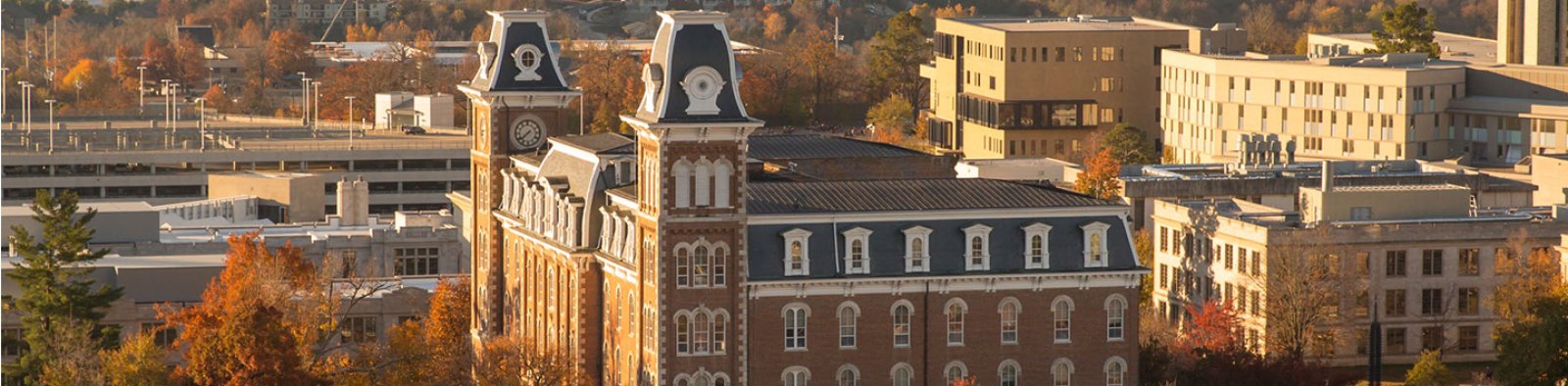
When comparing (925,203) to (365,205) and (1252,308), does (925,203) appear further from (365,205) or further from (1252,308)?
(365,205)

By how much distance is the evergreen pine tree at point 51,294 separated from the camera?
136500mm

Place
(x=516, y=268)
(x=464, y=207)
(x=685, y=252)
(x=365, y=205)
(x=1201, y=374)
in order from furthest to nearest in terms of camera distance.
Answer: (x=365, y=205) < (x=464, y=207) < (x=516, y=268) < (x=1201, y=374) < (x=685, y=252)

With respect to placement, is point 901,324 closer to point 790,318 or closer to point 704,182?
point 790,318

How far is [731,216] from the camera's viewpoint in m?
122

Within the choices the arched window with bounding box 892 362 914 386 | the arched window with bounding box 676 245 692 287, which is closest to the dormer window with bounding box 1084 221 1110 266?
the arched window with bounding box 892 362 914 386

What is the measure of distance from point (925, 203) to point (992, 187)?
402 centimetres

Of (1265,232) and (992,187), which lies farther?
(1265,232)

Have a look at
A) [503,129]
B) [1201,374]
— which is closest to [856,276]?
[1201,374]

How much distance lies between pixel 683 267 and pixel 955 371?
1090cm

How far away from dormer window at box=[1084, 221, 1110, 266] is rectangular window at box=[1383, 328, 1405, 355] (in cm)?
2964

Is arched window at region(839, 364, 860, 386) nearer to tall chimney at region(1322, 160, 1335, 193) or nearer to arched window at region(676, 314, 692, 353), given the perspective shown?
arched window at region(676, 314, 692, 353)

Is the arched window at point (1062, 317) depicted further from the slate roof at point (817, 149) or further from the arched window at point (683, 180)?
the slate roof at point (817, 149)

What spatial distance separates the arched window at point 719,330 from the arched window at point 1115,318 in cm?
1413

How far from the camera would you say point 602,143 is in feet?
440
